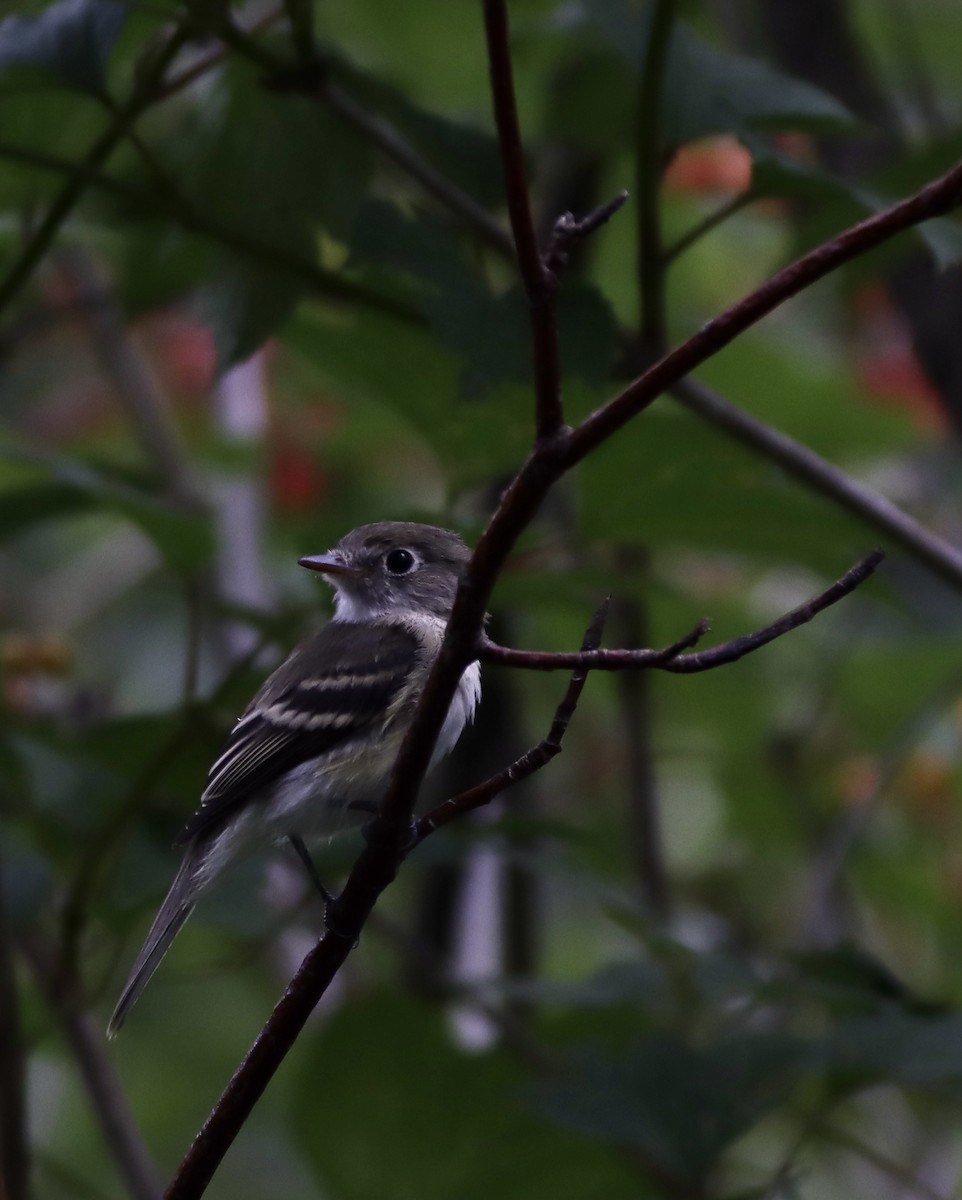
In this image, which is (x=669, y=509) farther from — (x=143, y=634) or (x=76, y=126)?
(x=143, y=634)

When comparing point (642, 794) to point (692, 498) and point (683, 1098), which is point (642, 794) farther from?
point (692, 498)

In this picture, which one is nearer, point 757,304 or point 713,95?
point 757,304

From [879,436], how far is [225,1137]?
265 cm

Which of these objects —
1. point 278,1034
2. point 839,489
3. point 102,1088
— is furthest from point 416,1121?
point 278,1034

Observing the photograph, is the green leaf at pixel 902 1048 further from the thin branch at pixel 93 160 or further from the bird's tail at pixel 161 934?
the thin branch at pixel 93 160

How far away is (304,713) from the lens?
2547 mm

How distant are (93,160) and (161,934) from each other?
116cm

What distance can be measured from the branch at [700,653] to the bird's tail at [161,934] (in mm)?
995

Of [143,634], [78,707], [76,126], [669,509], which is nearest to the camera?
[669,509]

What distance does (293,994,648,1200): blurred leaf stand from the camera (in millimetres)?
2979

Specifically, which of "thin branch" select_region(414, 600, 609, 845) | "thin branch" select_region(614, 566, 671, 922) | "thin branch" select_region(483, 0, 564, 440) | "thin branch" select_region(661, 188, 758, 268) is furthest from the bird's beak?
"thin branch" select_region(483, 0, 564, 440)

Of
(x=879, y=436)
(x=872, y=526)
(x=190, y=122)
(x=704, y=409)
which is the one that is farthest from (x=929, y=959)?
(x=190, y=122)

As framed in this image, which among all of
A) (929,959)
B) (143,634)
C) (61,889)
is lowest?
(929,959)

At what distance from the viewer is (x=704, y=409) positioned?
7.79 ft
